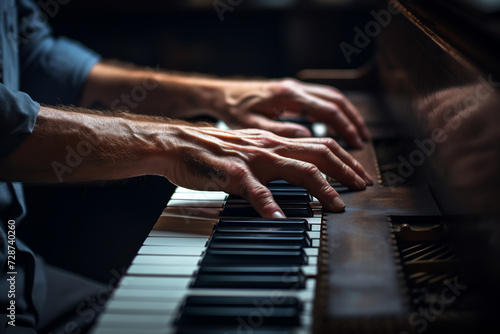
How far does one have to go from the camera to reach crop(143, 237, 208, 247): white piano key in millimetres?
882

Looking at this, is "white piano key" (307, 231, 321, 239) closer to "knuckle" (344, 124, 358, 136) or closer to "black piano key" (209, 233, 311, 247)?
"black piano key" (209, 233, 311, 247)

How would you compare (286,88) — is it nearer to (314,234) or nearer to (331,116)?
(331,116)

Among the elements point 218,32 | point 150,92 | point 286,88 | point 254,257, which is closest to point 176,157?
point 254,257

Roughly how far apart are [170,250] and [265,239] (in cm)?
16

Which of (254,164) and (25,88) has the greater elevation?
(254,164)

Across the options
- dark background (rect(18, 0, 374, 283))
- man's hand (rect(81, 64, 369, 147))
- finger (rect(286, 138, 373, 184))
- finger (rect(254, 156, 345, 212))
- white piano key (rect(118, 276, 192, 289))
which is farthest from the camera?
dark background (rect(18, 0, 374, 283))

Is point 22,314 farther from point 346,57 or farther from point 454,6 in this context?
point 346,57

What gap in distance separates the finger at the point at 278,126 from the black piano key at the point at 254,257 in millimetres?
532

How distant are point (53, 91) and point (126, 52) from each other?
244 cm

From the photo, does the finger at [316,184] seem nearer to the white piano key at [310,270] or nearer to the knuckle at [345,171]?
the knuckle at [345,171]

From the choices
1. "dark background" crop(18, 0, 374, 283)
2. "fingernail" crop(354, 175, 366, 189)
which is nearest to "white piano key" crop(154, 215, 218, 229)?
"fingernail" crop(354, 175, 366, 189)

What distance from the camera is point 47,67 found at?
65.6 inches

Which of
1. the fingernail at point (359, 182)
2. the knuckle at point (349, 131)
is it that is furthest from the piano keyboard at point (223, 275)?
the knuckle at point (349, 131)

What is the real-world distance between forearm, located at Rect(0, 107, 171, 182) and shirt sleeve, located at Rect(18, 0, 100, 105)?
0.68 m
